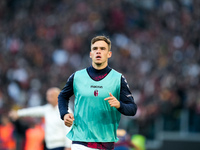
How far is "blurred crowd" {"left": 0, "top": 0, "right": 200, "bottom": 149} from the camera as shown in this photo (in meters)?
15.4

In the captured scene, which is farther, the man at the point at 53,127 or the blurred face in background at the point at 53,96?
the blurred face in background at the point at 53,96

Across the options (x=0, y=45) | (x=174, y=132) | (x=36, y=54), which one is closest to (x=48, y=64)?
→ (x=36, y=54)

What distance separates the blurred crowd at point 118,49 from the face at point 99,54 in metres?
9.33

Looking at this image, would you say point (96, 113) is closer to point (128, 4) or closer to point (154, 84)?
point (154, 84)

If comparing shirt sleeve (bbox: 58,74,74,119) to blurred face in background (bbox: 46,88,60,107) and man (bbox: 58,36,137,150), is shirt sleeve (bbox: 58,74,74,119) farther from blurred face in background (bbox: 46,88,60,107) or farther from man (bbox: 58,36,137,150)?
blurred face in background (bbox: 46,88,60,107)

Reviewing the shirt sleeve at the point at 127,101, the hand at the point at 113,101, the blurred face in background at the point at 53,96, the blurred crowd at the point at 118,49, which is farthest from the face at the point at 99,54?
the blurred crowd at the point at 118,49

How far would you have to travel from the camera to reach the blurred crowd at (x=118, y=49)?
50.5 ft

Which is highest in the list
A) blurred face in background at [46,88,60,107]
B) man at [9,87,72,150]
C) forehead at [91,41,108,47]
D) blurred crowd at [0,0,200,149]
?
blurred crowd at [0,0,200,149]

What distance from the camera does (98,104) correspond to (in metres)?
5.35

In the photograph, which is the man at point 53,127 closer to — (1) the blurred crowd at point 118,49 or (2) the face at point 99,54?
(2) the face at point 99,54

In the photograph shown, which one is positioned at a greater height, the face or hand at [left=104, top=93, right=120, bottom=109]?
the face

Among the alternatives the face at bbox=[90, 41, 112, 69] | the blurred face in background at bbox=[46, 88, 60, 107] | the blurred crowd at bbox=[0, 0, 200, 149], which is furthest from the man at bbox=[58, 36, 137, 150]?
the blurred crowd at bbox=[0, 0, 200, 149]

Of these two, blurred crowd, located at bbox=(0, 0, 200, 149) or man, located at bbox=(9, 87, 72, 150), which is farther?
blurred crowd, located at bbox=(0, 0, 200, 149)

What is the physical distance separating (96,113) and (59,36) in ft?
52.4
